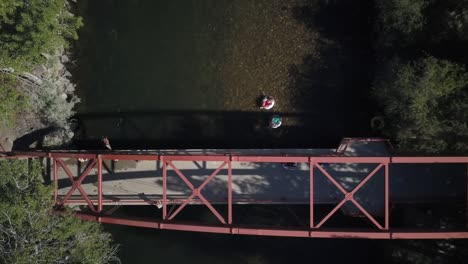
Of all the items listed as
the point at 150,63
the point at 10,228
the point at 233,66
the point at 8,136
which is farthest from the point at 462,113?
the point at 8,136

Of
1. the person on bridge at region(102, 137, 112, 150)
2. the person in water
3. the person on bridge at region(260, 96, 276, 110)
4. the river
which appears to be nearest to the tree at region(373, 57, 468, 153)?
the river

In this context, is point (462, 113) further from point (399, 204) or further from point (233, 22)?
point (233, 22)

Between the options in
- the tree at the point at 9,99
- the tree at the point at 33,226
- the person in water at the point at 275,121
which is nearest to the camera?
the tree at the point at 33,226

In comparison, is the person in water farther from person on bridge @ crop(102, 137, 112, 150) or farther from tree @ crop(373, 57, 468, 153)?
person on bridge @ crop(102, 137, 112, 150)

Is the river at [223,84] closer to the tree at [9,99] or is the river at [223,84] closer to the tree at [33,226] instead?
the tree at [9,99]

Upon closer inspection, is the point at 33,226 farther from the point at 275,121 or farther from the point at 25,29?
the point at 275,121

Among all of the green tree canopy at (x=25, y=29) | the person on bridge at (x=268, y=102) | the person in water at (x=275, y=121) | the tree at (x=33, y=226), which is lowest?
the tree at (x=33, y=226)

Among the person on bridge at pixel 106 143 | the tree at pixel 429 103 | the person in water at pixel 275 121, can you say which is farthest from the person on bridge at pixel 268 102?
the person on bridge at pixel 106 143

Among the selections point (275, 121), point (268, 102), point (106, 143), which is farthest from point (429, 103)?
point (106, 143)
